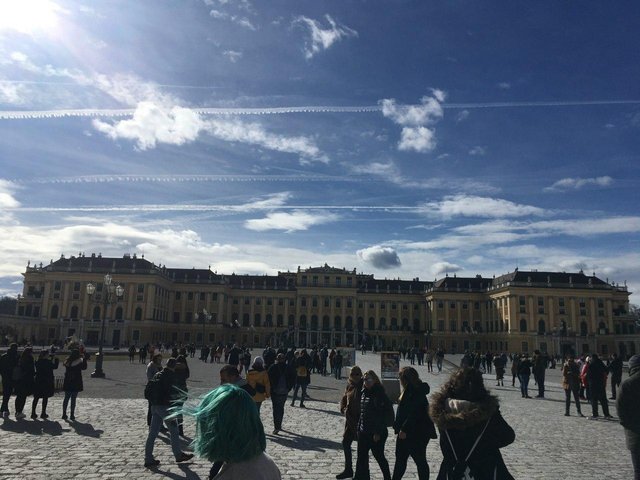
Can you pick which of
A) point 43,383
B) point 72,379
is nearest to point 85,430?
point 72,379

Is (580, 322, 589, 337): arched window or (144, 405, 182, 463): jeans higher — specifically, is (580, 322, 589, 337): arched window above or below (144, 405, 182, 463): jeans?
above

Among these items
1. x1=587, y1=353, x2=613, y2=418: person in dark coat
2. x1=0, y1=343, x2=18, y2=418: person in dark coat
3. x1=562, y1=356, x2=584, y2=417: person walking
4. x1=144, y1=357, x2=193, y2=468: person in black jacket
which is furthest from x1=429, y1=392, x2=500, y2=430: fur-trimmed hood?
x1=562, y1=356, x2=584, y2=417: person walking

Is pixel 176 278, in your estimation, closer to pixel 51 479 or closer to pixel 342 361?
pixel 342 361

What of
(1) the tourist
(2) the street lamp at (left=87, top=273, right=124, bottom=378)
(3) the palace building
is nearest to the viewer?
(1) the tourist

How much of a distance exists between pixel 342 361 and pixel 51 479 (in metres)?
22.1

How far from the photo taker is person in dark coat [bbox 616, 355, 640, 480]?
516 cm

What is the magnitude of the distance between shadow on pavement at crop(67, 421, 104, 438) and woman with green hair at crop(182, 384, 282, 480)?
27.8ft

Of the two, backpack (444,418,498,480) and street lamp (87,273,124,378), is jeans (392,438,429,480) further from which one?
street lamp (87,273,124,378)

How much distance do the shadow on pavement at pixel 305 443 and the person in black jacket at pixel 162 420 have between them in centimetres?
200

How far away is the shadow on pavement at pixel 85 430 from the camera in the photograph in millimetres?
9789

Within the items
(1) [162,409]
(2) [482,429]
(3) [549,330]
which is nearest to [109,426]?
(1) [162,409]

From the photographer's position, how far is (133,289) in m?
79.1

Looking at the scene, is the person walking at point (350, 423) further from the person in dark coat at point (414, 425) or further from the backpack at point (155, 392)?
the backpack at point (155, 392)

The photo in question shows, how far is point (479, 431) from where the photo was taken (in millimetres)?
3834
